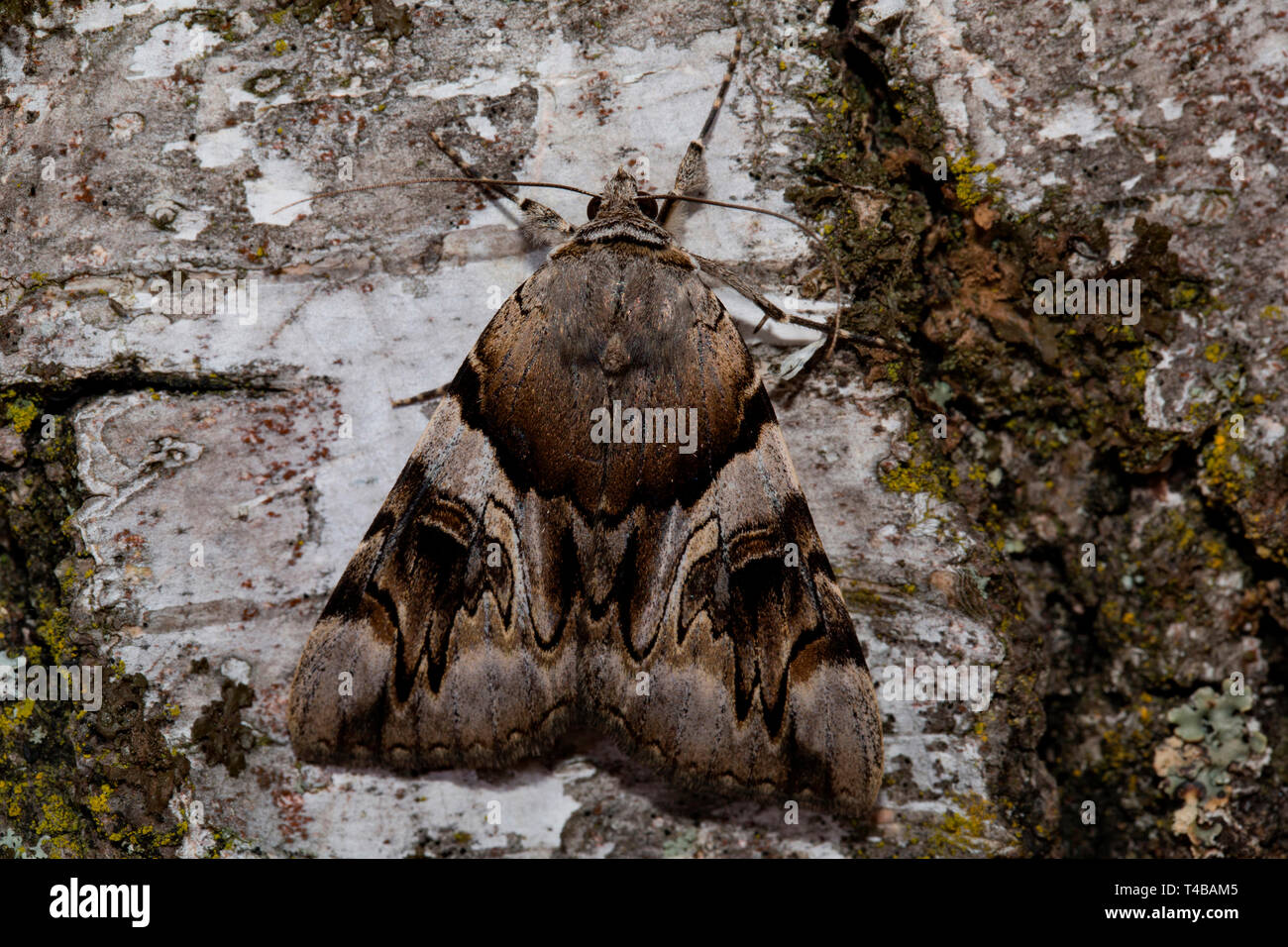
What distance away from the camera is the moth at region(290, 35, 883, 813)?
7.30 feet

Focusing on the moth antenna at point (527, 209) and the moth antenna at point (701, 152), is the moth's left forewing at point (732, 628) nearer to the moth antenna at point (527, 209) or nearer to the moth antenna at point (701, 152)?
the moth antenna at point (701, 152)

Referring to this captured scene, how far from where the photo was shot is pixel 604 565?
2322 millimetres

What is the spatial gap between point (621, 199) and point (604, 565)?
1.12 meters

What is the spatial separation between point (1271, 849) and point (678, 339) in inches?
90.8

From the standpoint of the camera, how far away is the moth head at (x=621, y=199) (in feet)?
7.70

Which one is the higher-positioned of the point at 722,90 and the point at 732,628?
the point at 722,90

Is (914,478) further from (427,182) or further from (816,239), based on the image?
(427,182)

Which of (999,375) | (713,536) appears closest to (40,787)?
(713,536)

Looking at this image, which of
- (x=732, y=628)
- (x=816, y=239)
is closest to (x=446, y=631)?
(x=732, y=628)

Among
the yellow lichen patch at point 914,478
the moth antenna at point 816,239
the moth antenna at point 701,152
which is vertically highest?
the moth antenna at point 701,152

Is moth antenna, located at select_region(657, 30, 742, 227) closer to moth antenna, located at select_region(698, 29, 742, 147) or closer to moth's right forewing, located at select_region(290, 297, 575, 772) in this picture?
moth antenna, located at select_region(698, 29, 742, 147)

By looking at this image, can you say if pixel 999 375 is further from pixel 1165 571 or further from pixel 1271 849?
pixel 1271 849

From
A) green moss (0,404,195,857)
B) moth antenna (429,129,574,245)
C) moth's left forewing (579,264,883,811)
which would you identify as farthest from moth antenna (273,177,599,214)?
green moss (0,404,195,857)

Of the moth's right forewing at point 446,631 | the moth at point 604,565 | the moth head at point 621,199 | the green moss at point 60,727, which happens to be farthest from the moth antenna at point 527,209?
the green moss at point 60,727
